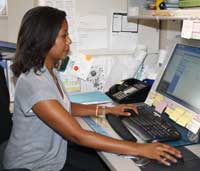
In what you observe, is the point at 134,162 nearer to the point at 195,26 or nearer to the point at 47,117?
the point at 47,117

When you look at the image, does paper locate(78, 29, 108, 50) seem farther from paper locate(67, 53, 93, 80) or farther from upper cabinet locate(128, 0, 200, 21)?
upper cabinet locate(128, 0, 200, 21)

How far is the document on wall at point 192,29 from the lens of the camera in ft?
4.38

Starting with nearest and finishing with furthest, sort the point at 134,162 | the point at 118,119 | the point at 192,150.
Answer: the point at 134,162, the point at 192,150, the point at 118,119

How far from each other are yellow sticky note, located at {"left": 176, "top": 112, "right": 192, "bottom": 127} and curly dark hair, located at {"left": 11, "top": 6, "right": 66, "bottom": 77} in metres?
0.63

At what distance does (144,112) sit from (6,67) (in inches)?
33.7

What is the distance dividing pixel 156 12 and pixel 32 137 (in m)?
0.85

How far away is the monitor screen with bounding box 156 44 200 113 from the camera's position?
1.43 meters

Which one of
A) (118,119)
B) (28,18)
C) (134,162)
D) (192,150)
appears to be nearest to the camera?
(134,162)

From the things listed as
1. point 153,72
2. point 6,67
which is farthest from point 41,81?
point 153,72

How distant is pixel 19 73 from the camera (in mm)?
1417

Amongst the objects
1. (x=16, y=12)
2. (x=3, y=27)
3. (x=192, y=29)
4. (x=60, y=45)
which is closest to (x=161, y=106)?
(x=192, y=29)

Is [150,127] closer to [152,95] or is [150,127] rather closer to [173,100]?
[173,100]

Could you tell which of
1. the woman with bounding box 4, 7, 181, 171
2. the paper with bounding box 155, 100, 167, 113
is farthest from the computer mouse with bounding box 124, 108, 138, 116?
the woman with bounding box 4, 7, 181, 171

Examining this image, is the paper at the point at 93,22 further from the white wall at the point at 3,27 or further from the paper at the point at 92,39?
the white wall at the point at 3,27
